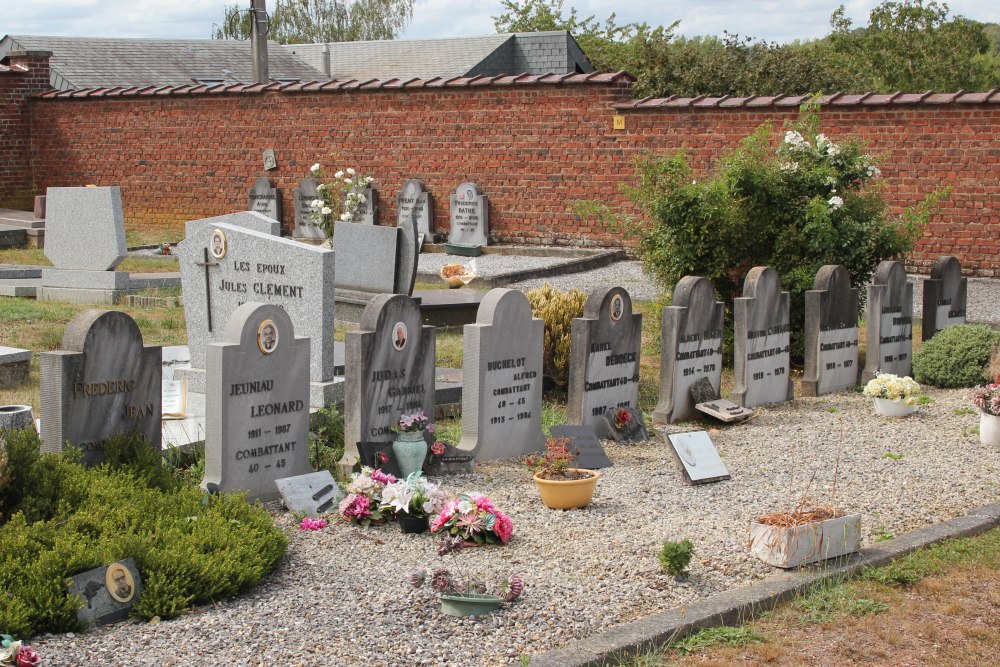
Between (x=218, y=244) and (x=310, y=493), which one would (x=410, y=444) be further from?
(x=218, y=244)

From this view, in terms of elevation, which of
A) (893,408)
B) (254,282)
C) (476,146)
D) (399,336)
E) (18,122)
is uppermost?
(18,122)

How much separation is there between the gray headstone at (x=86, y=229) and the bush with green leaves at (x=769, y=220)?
19.8 ft

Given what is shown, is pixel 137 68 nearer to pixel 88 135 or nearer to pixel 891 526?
pixel 88 135

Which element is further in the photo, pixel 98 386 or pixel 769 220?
pixel 769 220

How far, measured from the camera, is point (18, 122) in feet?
82.0

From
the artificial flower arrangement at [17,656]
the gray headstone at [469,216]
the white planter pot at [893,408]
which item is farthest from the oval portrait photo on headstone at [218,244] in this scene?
the gray headstone at [469,216]

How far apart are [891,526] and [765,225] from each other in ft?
16.0

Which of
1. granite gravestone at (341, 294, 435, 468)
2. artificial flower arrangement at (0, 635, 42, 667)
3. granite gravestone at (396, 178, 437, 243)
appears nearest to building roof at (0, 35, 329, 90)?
granite gravestone at (396, 178, 437, 243)

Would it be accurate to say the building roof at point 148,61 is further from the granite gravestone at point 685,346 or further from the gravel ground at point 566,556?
the gravel ground at point 566,556

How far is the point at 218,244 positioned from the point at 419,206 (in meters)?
11.9

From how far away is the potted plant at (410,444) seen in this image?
6957 millimetres

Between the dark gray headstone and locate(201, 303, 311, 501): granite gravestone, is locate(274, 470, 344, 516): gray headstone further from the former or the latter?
the dark gray headstone

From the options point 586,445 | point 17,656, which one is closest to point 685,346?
point 586,445

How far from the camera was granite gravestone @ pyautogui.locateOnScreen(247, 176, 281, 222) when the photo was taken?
2211 cm
